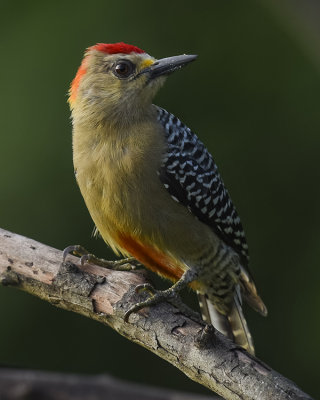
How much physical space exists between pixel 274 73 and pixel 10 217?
2.91m

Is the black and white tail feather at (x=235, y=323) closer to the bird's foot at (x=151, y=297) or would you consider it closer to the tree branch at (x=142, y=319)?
the bird's foot at (x=151, y=297)

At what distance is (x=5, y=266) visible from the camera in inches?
207

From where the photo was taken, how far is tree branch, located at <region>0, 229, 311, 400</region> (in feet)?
14.8

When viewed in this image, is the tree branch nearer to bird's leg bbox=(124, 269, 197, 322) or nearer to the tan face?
bird's leg bbox=(124, 269, 197, 322)

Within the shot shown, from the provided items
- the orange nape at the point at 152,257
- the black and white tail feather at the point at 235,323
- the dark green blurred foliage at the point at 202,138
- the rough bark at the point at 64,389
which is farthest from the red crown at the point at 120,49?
the rough bark at the point at 64,389

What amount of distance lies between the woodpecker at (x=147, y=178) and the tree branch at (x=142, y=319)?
381 millimetres

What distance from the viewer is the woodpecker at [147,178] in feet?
18.1

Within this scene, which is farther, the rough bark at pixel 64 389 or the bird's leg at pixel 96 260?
the bird's leg at pixel 96 260

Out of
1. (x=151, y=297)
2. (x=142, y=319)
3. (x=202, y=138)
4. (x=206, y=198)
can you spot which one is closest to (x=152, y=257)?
(x=206, y=198)

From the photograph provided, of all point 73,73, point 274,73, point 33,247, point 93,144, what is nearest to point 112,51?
point 93,144

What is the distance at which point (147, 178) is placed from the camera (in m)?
5.55

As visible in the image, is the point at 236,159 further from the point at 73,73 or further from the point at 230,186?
the point at 73,73

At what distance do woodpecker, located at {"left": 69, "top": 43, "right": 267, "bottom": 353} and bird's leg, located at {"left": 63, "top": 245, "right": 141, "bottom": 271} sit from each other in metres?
0.12

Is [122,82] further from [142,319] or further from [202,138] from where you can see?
[202,138]
